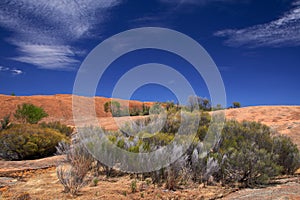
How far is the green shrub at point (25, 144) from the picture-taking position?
10094 millimetres

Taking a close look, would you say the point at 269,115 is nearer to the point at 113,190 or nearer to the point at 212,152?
the point at 212,152

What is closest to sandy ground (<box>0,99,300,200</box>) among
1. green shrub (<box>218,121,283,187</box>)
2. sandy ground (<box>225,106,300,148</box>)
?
green shrub (<box>218,121,283,187</box>)

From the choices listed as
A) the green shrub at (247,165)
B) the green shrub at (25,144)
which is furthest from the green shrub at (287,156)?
the green shrub at (25,144)

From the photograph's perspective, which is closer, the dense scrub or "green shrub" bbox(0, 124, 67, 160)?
the dense scrub

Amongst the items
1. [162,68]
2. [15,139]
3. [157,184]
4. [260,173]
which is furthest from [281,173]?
[15,139]

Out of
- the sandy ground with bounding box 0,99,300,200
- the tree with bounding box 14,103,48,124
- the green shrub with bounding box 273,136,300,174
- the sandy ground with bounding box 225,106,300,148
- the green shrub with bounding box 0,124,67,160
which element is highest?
the tree with bounding box 14,103,48,124

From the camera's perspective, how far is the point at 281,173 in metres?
7.34

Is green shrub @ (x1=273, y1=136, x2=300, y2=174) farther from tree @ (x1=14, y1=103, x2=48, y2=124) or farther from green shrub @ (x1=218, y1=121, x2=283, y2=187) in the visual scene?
tree @ (x1=14, y1=103, x2=48, y2=124)

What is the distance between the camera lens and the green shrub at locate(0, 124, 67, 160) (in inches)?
397

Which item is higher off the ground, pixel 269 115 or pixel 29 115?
pixel 29 115

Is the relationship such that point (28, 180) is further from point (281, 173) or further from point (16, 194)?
point (281, 173)

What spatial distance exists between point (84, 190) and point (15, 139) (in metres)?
6.05

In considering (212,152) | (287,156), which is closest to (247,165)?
(212,152)

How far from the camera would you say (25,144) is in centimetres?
1013
